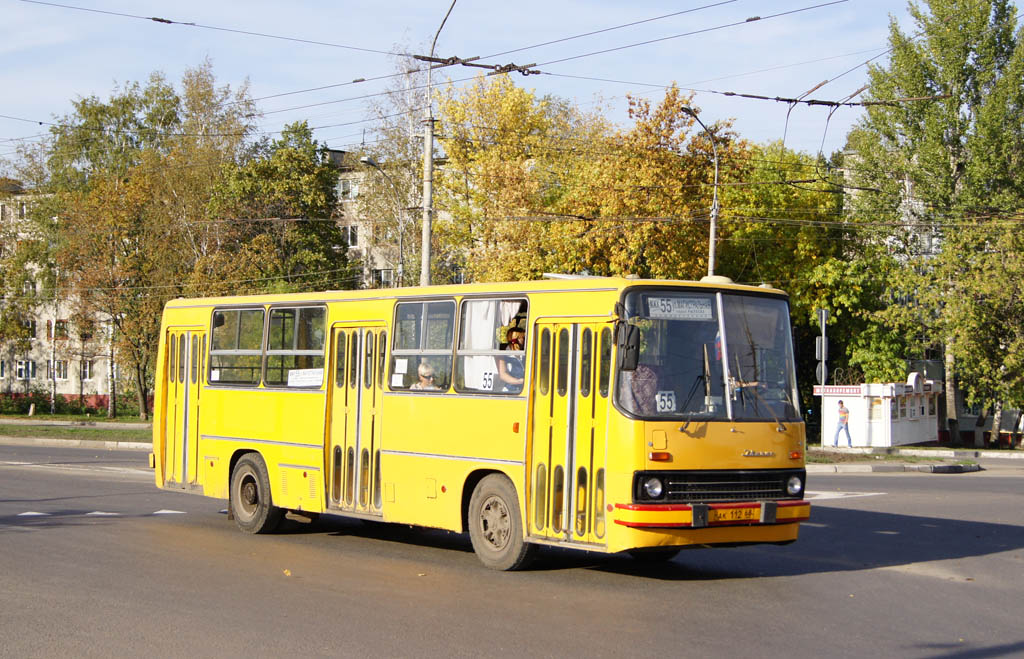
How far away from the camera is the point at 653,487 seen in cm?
1034

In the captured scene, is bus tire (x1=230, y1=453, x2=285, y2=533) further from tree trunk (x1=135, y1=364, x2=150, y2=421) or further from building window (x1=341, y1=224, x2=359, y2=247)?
building window (x1=341, y1=224, x2=359, y2=247)

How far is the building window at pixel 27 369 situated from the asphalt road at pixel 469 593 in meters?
69.7

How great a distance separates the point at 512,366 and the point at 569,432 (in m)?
1.12

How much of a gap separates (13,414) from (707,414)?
68706mm

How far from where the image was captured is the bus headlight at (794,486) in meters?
11.1

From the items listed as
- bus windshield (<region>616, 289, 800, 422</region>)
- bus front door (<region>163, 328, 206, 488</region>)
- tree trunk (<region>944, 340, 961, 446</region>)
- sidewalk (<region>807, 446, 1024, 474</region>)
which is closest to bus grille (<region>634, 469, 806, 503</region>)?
bus windshield (<region>616, 289, 800, 422</region>)

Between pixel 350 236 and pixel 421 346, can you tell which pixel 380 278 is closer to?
pixel 350 236

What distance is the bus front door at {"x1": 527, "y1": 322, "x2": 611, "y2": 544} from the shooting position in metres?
10.8

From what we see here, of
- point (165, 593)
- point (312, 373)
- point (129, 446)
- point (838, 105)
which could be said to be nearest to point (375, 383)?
point (312, 373)

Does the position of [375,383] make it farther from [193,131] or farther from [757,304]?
[193,131]

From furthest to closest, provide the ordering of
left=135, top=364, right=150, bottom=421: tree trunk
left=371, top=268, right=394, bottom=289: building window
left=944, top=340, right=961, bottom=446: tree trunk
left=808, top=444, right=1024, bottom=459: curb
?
left=371, top=268, right=394, bottom=289: building window → left=135, top=364, right=150, bottom=421: tree trunk → left=944, top=340, right=961, bottom=446: tree trunk → left=808, top=444, right=1024, bottom=459: curb

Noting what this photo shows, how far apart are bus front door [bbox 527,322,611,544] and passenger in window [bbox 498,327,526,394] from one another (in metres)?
0.25

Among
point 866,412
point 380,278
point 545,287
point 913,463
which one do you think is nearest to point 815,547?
point 545,287

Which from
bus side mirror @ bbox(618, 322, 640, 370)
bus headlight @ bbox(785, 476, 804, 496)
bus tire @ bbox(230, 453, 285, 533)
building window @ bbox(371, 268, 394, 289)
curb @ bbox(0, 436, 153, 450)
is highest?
building window @ bbox(371, 268, 394, 289)
